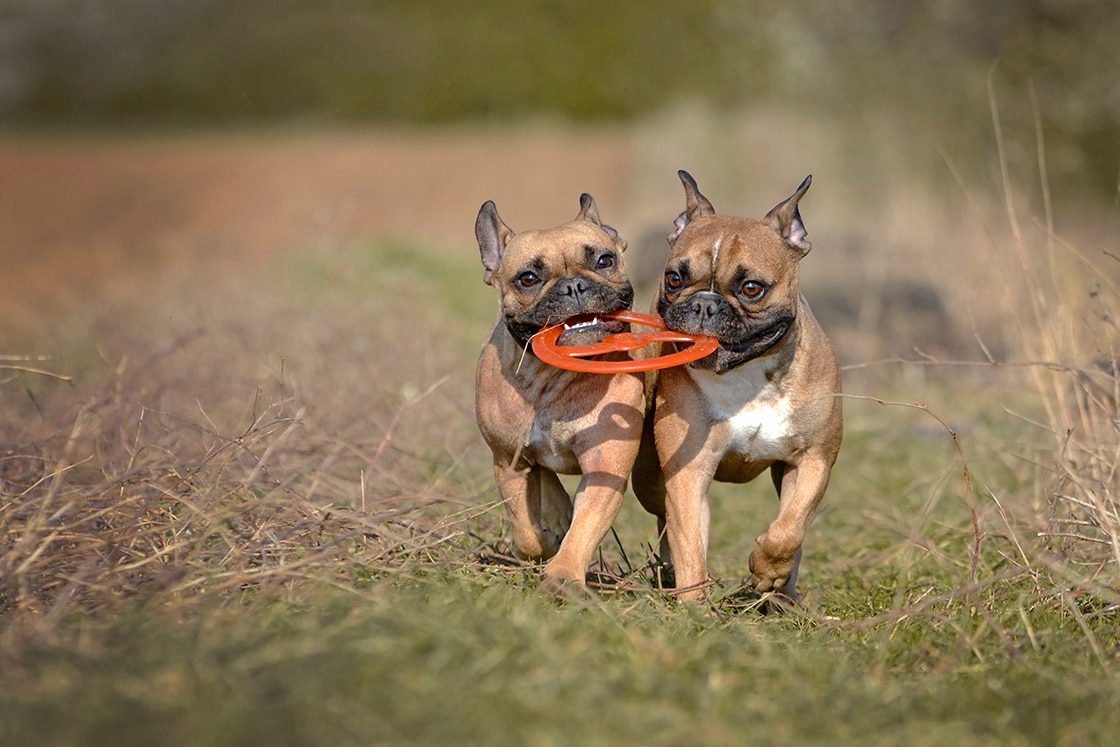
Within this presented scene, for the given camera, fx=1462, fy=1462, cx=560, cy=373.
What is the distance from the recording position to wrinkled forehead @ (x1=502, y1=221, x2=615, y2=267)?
22.7 feet

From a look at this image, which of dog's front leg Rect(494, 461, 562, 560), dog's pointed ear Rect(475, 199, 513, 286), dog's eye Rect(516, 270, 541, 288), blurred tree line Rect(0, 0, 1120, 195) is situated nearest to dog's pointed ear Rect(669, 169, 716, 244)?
dog's pointed ear Rect(475, 199, 513, 286)

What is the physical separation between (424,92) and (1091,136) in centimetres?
4020

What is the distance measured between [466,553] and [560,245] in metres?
1.51

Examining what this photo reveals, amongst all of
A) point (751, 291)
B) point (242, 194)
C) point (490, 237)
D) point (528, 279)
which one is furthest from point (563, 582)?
point (242, 194)

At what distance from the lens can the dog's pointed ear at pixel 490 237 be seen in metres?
7.25

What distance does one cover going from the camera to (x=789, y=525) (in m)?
6.75

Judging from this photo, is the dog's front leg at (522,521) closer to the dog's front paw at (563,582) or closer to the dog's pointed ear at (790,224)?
the dog's front paw at (563,582)

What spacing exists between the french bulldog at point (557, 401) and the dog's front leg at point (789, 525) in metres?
0.74

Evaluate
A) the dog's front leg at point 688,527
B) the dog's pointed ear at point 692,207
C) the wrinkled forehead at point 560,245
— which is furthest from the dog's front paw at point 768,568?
the dog's pointed ear at point 692,207

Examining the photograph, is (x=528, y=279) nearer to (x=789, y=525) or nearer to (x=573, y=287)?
(x=573, y=287)

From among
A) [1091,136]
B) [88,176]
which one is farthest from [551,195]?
[1091,136]

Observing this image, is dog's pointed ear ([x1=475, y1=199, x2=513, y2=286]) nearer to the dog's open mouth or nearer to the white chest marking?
the dog's open mouth

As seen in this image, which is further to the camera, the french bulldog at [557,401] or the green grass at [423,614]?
the french bulldog at [557,401]

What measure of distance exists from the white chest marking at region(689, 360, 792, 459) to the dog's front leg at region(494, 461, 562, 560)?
95 cm
